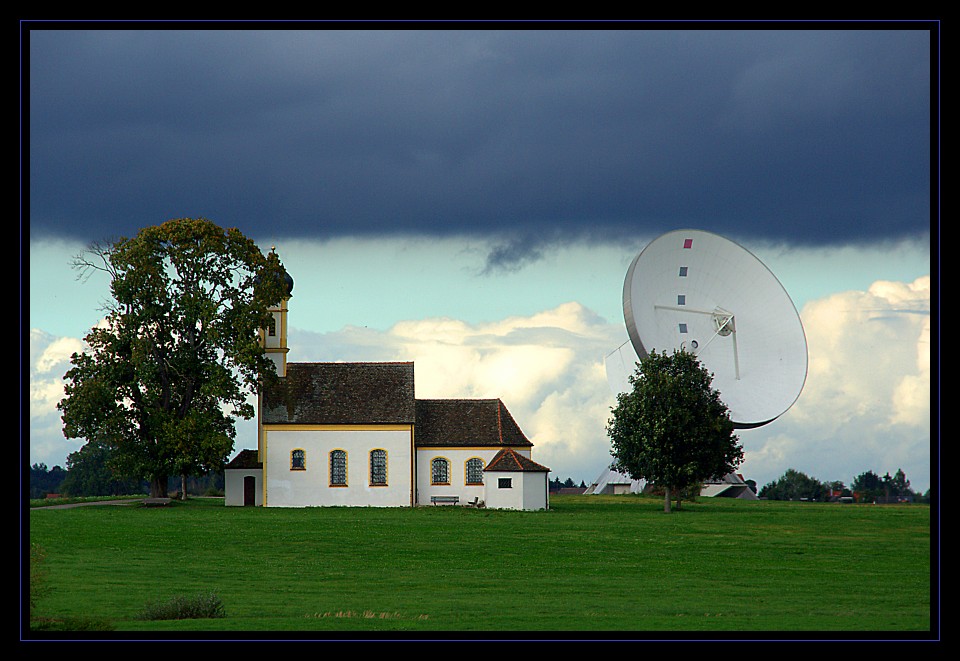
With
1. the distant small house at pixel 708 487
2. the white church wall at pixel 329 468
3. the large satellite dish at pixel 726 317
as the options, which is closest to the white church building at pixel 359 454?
the white church wall at pixel 329 468

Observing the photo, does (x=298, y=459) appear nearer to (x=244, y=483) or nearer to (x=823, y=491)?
Answer: (x=244, y=483)

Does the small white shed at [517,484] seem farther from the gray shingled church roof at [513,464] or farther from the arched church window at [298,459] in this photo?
the arched church window at [298,459]

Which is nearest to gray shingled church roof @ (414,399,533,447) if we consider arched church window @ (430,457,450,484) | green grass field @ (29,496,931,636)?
arched church window @ (430,457,450,484)

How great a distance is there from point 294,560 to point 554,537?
11462mm

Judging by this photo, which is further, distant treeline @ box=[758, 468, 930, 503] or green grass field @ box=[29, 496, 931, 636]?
distant treeline @ box=[758, 468, 930, 503]

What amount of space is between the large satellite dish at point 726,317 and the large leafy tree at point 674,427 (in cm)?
149

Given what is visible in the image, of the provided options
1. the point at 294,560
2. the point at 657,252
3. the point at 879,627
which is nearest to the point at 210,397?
the point at 657,252

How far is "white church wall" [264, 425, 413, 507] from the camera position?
65.6 m

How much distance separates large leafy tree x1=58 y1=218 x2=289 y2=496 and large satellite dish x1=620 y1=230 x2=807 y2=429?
20.9 meters

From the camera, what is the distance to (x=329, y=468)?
216ft

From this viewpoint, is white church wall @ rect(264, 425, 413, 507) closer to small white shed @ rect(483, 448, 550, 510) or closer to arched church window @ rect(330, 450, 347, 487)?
arched church window @ rect(330, 450, 347, 487)

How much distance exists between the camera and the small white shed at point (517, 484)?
62250 millimetres
